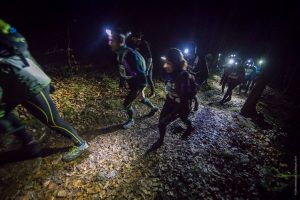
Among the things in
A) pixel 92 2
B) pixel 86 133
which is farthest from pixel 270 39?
pixel 92 2

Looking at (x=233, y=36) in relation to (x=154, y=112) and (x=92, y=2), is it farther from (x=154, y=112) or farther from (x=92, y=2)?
(x=154, y=112)

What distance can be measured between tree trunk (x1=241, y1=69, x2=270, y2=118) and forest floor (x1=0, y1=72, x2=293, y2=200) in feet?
4.23

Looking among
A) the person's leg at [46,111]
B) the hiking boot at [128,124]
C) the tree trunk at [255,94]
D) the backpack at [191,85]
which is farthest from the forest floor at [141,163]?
the backpack at [191,85]

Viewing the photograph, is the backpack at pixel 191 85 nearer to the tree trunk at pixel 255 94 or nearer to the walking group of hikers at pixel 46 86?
the walking group of hikers at pixel 46 86

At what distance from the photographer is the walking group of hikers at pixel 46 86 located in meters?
2.85

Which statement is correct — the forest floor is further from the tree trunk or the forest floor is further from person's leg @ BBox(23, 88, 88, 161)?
the tree trunk

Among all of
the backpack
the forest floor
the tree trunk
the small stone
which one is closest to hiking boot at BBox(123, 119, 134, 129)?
the forest floor

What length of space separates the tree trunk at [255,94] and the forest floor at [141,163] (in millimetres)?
1289

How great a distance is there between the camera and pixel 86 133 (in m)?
5.56

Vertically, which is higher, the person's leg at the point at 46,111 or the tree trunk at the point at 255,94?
the person's leg at the point at 46,111

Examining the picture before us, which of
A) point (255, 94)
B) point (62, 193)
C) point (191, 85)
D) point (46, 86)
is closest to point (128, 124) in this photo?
point (191, 85)

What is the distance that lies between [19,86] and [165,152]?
3795 millimetres

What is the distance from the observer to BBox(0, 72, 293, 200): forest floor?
3.81 meters

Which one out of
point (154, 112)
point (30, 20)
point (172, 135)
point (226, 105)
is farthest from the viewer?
point (30, 20)
